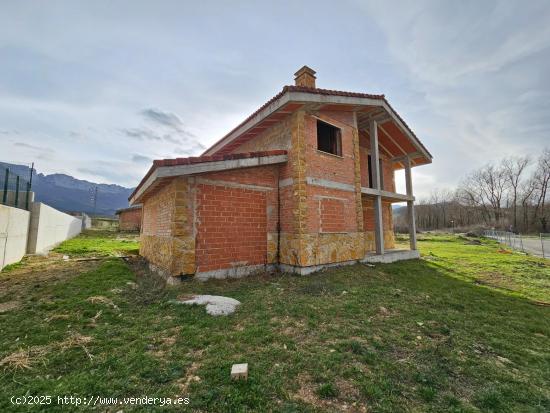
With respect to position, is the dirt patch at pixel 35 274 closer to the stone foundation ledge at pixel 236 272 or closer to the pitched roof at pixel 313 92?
the stone foundation ledge at pixel 236 272

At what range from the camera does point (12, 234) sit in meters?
8.40

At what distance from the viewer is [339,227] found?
8609 mm

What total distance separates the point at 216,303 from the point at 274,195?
4.17m

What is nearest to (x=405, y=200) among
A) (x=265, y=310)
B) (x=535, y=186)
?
(x=265, y=310)

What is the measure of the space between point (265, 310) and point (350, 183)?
6.28 m

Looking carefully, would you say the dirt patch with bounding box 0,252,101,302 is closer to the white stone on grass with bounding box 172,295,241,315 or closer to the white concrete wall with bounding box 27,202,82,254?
the white concrete wall with bounding box 27,202,82,254

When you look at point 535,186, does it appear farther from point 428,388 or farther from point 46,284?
point 46,284

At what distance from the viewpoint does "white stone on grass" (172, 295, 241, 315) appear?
4.51 metres

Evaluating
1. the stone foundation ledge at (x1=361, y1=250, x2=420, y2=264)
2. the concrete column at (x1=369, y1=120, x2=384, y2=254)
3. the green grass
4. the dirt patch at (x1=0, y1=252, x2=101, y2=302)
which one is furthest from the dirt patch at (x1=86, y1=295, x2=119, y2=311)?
the concrete column at (x1=369, y1=120, x2=384, y2=254)

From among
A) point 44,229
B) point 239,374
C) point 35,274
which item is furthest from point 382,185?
point 44,229

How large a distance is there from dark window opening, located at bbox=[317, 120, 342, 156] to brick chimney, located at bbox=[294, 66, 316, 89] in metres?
1.65

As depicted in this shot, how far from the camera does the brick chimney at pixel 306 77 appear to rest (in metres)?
9.52

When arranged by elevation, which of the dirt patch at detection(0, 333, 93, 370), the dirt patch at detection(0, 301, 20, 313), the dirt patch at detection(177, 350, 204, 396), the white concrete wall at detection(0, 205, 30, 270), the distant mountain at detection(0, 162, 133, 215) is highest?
the distant mountain at detection(0, 162, 133, 215)

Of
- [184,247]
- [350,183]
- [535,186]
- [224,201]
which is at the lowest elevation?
[184,247]
